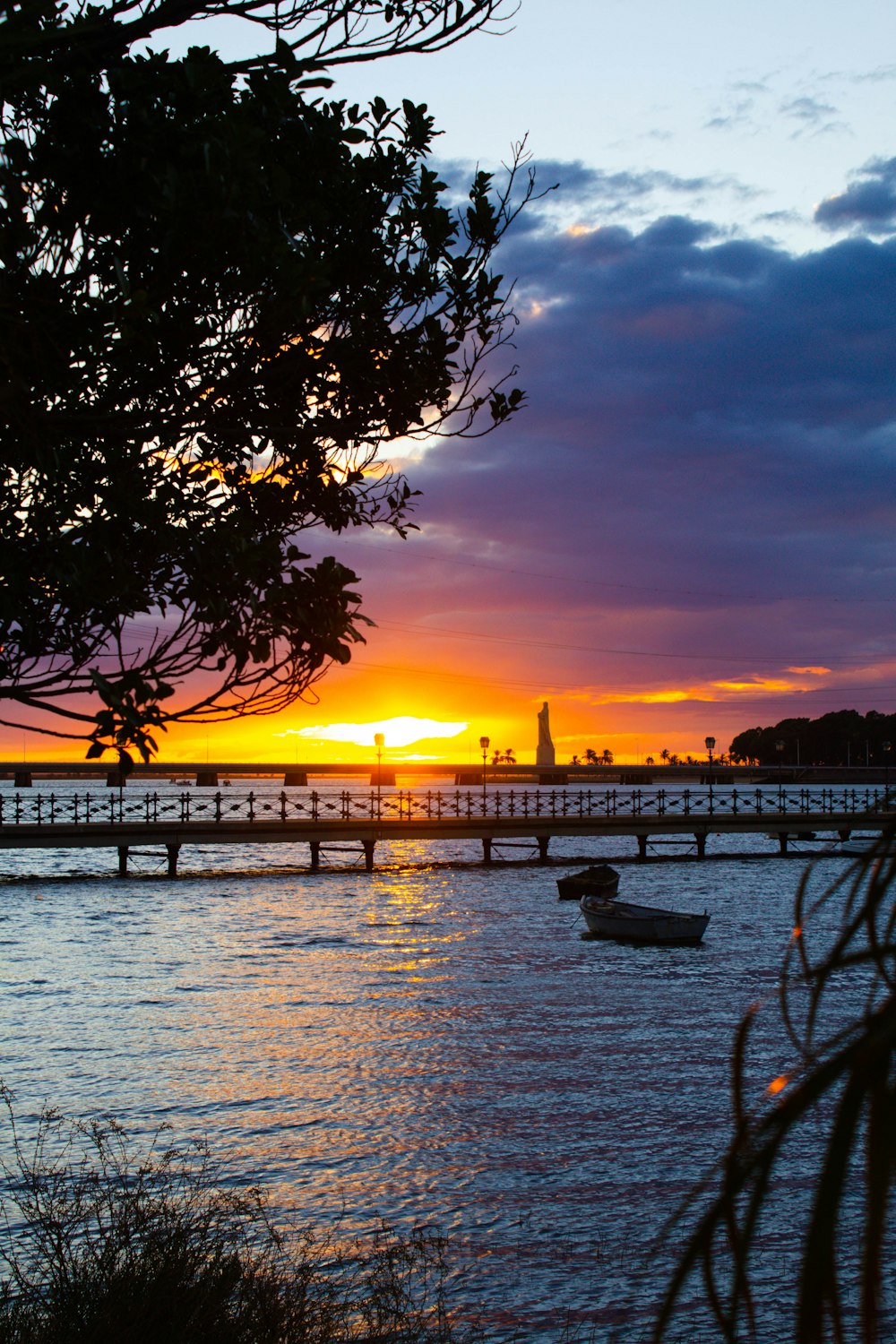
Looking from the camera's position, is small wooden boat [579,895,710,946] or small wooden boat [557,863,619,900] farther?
small wooden boat [557,863,619,900]

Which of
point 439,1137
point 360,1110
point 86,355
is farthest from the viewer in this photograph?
point 360,1110

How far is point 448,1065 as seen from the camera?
27203 mm

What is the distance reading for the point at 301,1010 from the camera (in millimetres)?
34156

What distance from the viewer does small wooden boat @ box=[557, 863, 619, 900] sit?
63.5 m

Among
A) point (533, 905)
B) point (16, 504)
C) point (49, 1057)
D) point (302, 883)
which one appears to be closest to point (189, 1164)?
point (49, 1057)

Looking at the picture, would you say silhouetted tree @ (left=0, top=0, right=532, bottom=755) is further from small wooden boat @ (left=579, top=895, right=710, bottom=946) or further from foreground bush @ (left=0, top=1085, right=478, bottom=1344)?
small wooden boat @ (left=579, top=895, right=710, bottom=946)

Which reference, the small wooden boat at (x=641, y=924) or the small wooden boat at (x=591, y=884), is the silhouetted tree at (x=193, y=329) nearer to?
the small wooden boat at (x=641, y=924)

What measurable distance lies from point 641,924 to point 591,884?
14.2m

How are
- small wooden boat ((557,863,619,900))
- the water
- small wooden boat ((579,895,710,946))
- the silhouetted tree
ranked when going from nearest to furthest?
the silhouetted tree, the water, small wooden boat ((579,895,710,946)), small wooden boat ((557,863,619,900))

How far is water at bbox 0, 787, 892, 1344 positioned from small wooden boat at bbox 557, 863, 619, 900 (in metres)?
6.01

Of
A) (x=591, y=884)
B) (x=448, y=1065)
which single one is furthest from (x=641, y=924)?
(x=448, y=1065)

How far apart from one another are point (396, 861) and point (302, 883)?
828 inches

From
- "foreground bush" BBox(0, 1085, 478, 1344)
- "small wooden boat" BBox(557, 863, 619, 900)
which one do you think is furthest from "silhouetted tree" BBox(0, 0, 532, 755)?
"small wooden boat" BBox(557, 863, 619, 900)

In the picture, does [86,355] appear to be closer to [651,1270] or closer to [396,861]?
[651,1270]
